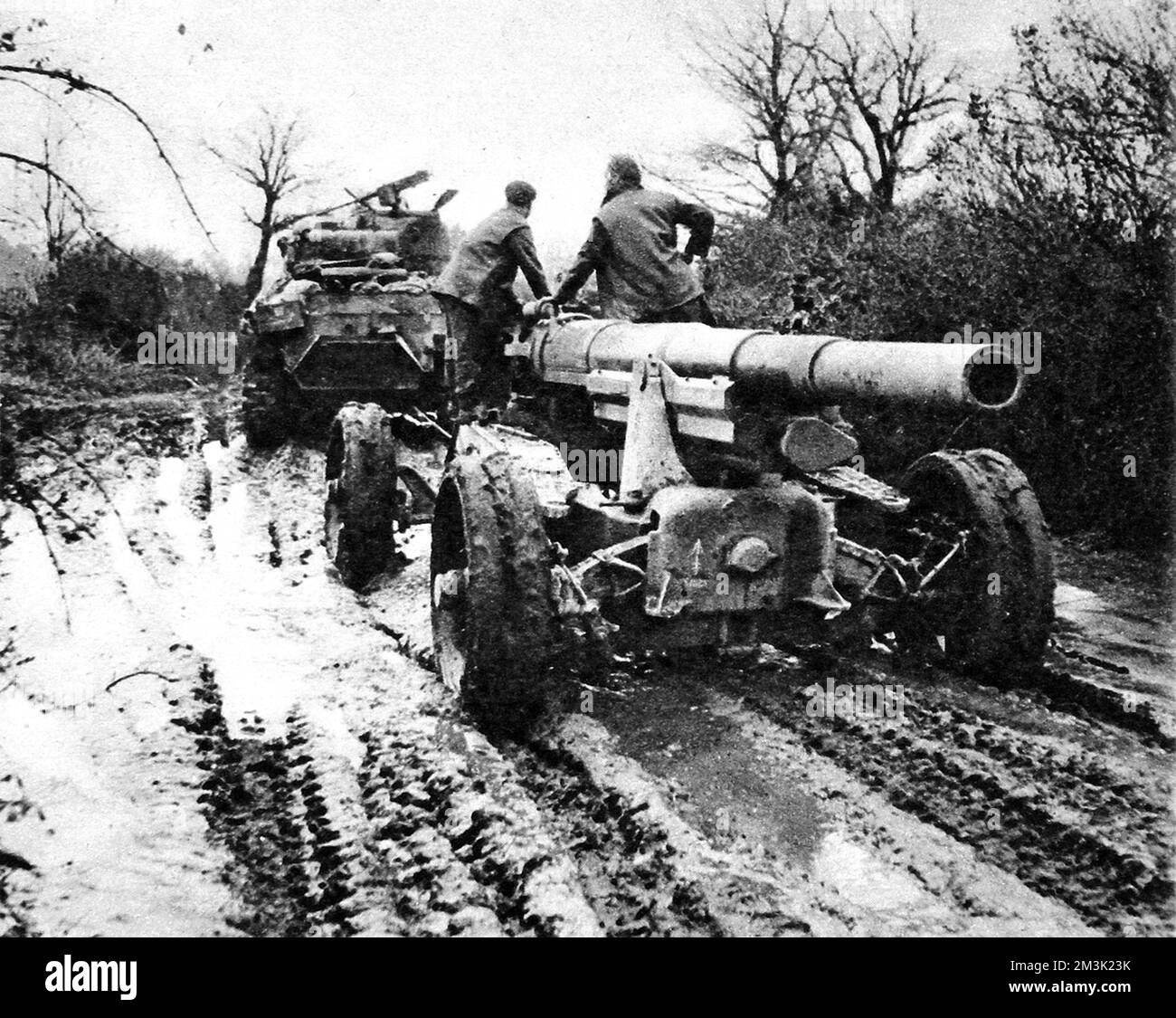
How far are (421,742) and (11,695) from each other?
69.3 inches

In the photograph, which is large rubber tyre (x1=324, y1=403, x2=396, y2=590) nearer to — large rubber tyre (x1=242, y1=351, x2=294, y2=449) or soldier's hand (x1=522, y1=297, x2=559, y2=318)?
soldier's hand (x1=522, y1=297, x2=559, y2=318)

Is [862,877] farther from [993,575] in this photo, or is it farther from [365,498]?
[365,498]

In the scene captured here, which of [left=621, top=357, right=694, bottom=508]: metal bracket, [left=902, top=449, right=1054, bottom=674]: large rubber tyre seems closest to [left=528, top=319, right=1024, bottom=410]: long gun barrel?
[left=621, top=357, right=694, bottom=508]: metal bracket

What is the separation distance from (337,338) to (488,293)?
4.66 metres

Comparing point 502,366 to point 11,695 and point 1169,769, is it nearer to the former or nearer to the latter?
point 11,695

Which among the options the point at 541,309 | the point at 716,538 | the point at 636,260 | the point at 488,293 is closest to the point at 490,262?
the point at 488,293

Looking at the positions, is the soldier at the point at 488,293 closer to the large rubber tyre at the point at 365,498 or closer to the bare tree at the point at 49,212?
the large rubber tyre at the point at 365,498

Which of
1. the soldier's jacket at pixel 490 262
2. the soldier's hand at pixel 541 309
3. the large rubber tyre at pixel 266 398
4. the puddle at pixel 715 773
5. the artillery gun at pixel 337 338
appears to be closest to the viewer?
the puddle at pixel 715 773

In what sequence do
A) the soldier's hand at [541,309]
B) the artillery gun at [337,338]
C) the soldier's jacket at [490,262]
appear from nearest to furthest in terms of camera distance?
the soldier's hand at [541,309] → the soldier's jacket at [490,262] → the artillery gun at [337,338]

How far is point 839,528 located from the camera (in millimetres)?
4816

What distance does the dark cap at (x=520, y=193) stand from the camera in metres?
6.20

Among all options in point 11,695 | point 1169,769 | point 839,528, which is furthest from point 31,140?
point 1169,769

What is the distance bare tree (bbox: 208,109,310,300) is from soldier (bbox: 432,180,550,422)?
5.25 ft

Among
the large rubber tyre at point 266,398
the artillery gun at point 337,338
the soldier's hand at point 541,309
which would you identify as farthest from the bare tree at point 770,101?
the large rubber tyre at point 266,398
